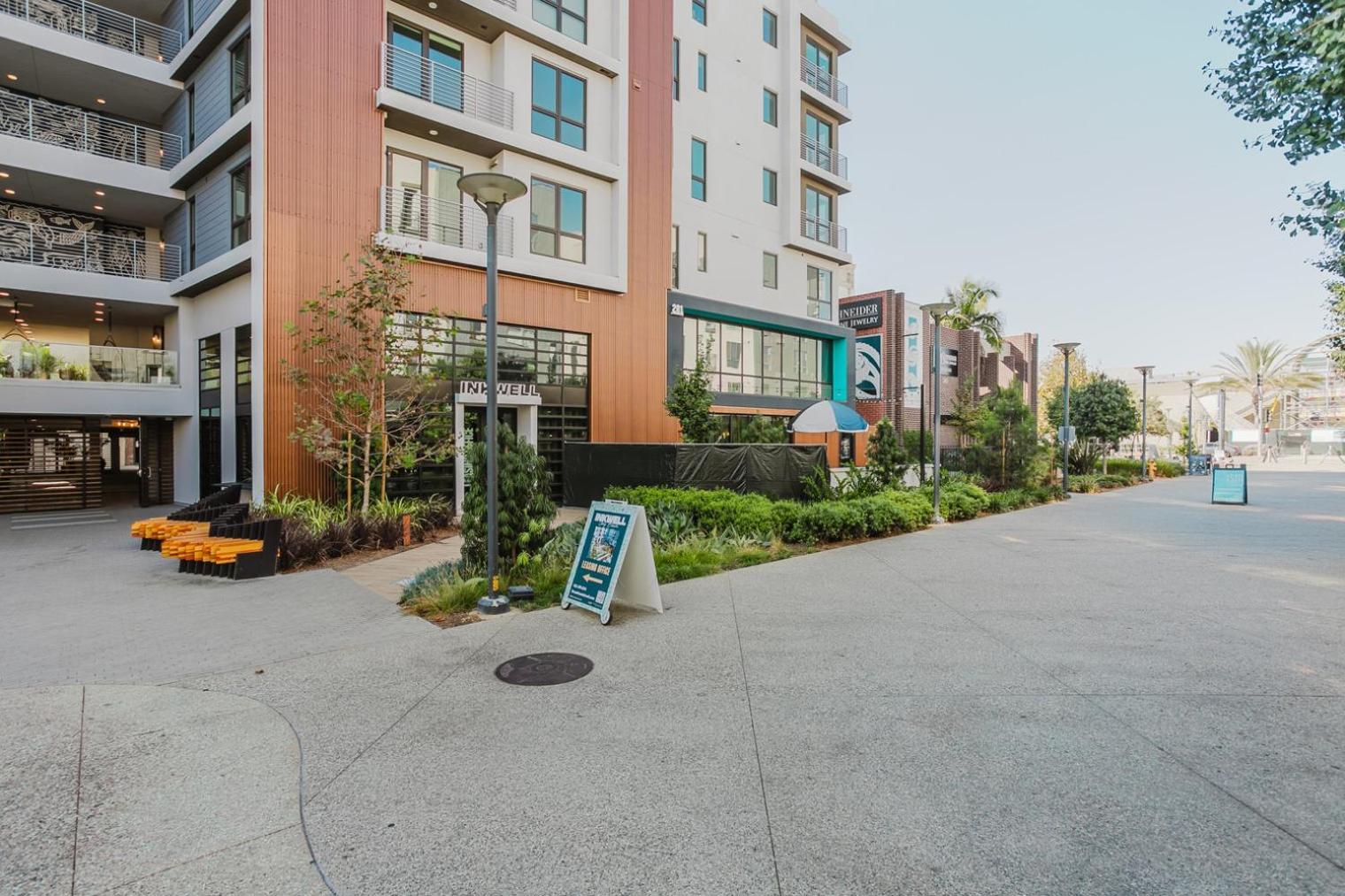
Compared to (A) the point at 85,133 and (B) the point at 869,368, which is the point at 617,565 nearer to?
(A) the point at 85,133

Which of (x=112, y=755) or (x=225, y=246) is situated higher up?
(x=225, y=246)

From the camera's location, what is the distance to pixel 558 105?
16.5 meters

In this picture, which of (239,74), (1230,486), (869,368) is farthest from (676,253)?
(1230,486)

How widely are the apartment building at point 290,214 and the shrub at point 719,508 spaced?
559 cm

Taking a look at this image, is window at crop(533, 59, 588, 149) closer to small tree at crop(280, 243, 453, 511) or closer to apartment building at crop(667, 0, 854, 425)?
apartment building at crop(667, 0, 854, 425)

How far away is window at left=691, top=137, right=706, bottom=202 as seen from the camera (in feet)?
71.4

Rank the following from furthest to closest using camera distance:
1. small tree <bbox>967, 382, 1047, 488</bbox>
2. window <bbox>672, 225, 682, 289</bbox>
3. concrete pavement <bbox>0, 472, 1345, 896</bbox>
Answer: window <bbox>672, 225, 682, 289</bbox>
small tree <bbox>967, 382, 1047, 488</bbox>
concrete pavement <bbox>0, 472, 1345, 896</bbox>

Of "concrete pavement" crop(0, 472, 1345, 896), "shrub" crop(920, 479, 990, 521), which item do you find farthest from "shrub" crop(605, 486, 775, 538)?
"shrub" crop(920, 479, 990, 521)

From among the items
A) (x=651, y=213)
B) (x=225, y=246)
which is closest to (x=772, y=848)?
(x=225, y=246)

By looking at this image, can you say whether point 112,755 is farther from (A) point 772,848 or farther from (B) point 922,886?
(B) point 922,886

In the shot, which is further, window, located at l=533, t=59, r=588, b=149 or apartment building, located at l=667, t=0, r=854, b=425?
apartment building, located at l=667, t=0, r=854, b=425

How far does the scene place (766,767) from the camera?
11.5ft

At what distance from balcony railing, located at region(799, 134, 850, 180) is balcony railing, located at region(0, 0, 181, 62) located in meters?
20.4

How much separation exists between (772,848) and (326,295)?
12.7 metres
